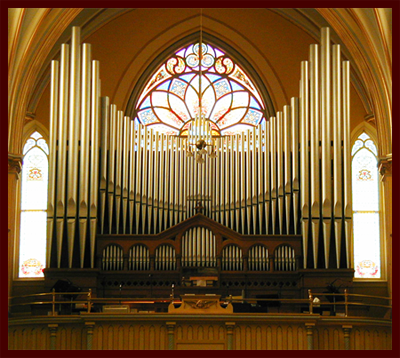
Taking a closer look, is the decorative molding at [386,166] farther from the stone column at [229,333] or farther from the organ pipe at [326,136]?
the stone column at [229,333]

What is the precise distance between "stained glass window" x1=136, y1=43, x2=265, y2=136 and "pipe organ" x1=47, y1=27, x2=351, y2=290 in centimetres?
296

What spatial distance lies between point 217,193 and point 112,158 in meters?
2.82

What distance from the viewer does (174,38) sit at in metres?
25.9

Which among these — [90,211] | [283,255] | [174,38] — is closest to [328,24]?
[174,38]

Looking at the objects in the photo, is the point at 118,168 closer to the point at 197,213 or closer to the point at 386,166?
the point at 197,213

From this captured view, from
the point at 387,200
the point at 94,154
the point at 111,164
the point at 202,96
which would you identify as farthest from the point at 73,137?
the point at 387,200

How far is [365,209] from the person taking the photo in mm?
25297

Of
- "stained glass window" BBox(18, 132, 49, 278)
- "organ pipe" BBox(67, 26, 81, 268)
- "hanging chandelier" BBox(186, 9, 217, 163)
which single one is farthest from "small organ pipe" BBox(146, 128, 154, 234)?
"stained glass window" BBox(18, 132, 49, 278)

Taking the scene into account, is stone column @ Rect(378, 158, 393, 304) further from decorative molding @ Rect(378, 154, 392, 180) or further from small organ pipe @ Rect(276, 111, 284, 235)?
small organ pipe @ Rect(276, 111, 284, 235)

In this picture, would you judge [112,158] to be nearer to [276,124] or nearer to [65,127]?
[65,127]

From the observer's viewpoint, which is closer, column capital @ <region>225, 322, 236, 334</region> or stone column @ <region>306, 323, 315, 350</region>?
stone column @ <region>306, 323, 315, 350</region>

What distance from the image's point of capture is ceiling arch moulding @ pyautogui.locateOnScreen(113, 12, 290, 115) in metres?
25.5

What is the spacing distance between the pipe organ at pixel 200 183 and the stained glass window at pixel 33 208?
3346mm

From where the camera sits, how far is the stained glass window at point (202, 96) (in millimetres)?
26062
